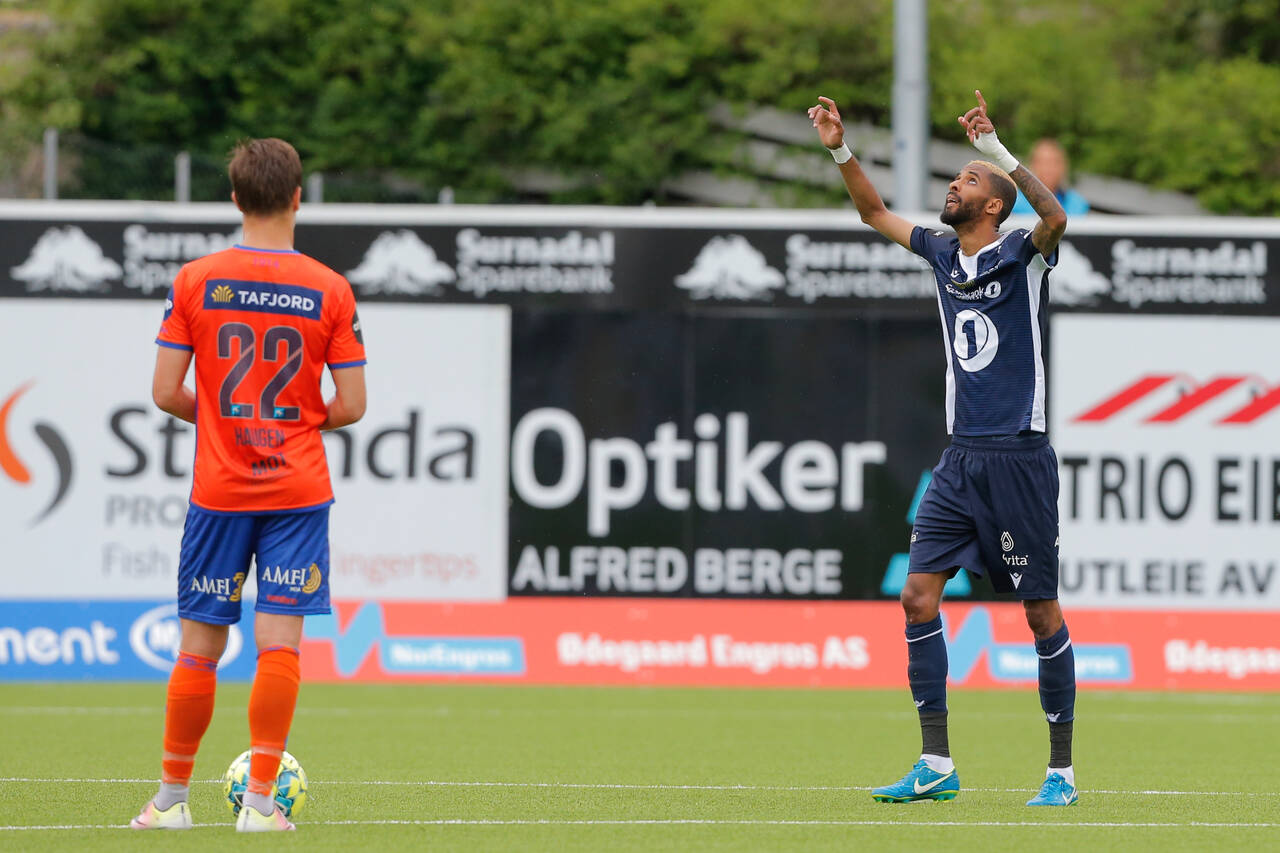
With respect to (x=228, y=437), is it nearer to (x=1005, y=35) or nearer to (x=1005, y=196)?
(x=1005, y=196)

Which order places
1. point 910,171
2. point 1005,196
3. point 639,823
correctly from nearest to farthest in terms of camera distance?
point 639,823
point 1005,196
point 910,171

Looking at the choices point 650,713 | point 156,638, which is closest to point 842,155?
point 650,713

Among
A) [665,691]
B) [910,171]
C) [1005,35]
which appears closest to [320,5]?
[1005,35]

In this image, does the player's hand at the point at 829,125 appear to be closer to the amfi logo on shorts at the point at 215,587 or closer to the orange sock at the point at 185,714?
the amfi logo on shorts at the point at 215,587

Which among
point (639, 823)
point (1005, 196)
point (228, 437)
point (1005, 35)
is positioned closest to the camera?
point (228, 437)

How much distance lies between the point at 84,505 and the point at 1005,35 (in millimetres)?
19877

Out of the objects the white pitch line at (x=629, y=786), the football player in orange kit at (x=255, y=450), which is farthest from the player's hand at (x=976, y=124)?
the white pitch line at (x=629, y=786)

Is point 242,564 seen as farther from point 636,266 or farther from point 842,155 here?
point 636,266

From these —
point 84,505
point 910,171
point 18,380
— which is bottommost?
point 84,505

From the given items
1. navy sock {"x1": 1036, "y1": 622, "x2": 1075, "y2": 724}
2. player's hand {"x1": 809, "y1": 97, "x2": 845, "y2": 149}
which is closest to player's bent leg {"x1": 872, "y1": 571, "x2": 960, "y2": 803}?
navy sock {"x1": 1036, "y1": 622, "x2": 1075, "y2": 724}

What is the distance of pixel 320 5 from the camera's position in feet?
102

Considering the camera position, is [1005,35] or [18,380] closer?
[18,380]

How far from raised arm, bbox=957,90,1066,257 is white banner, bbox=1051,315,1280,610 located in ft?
18.5

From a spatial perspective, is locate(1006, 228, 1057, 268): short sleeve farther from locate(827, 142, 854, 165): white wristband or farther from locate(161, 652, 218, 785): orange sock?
locate(161, 652, 218, 785): orange sock
